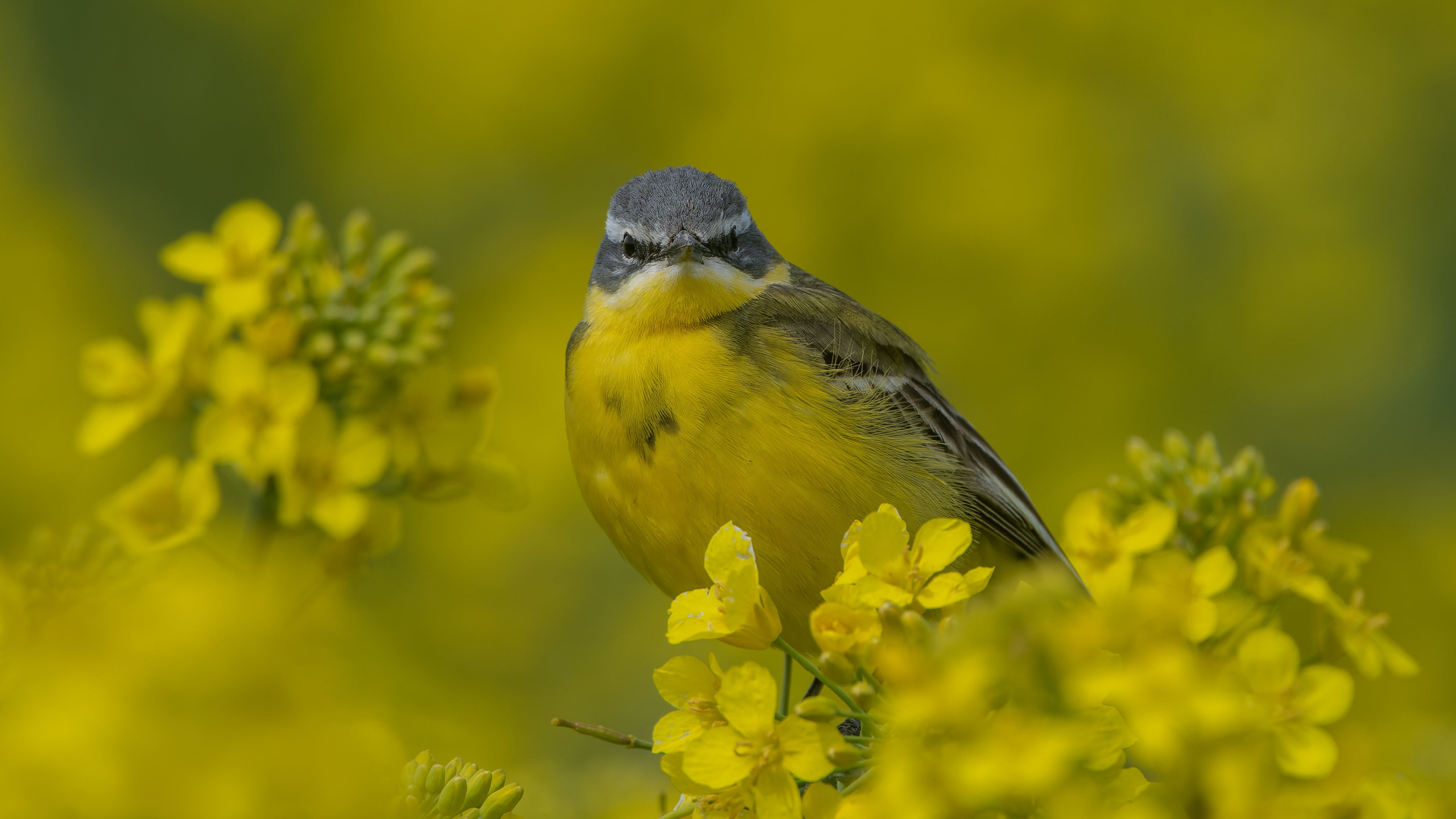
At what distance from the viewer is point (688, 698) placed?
A: 2289mm

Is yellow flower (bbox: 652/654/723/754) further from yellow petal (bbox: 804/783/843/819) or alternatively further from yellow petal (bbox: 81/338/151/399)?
yellow petal (bbox: 81/338/151/399)

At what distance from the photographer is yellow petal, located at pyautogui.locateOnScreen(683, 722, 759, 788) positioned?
6.95 ft

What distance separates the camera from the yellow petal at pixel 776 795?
2.11 m

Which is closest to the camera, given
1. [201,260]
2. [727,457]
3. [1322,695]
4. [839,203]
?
[1322,695]

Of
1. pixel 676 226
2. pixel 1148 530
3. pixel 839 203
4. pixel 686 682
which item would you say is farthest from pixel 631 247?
pixel 839 203

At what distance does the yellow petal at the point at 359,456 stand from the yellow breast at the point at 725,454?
46.7 inches

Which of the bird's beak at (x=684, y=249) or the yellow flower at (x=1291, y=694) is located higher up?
the bird's beak at (x=684, y=249)

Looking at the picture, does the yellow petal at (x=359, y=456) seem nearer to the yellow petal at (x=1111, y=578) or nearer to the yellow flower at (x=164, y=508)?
the yellow flower at (x=164, y=508)

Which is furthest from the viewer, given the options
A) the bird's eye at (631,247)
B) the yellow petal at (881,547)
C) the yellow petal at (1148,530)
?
the bird's eye at (631,247)

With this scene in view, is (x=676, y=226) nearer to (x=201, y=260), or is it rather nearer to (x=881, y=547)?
(x=201, y=260)

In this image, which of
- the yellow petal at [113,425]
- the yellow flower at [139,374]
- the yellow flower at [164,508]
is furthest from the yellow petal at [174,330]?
the yellow flower at [164,508]

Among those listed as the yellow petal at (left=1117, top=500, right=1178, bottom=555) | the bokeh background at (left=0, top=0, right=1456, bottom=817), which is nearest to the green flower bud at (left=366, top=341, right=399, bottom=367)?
the yellow petal at (left=1117, top=500, right=1178, bottom=555)

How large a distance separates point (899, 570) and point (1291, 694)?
0.80 m

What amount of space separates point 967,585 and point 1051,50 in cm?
732
